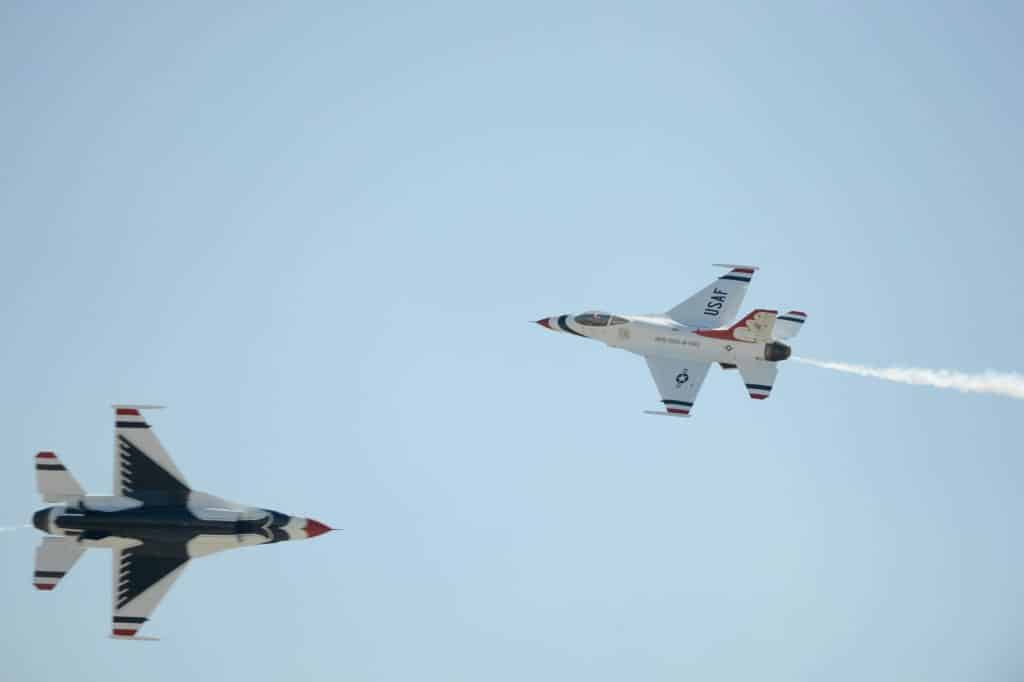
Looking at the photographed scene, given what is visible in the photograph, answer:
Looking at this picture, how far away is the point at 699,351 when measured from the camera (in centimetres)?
9806

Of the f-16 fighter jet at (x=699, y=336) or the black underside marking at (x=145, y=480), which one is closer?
the black underside marking at (x=145, y=480)

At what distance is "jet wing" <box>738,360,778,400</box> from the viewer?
3814 inches

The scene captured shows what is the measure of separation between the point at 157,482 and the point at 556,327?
25.1 metres

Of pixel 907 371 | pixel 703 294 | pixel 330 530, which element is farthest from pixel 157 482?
pixel 907 371

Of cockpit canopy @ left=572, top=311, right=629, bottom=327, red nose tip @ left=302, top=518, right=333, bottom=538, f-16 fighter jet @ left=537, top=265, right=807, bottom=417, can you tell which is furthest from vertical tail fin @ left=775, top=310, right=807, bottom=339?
red nose tip @ left=302, top=518, right=333, bottom=538

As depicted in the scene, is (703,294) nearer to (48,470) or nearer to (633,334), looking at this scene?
(633,334)

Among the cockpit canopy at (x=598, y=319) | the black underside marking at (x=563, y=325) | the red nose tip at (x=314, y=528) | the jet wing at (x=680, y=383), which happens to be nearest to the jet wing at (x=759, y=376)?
the jet wing at (x=680, y=383)

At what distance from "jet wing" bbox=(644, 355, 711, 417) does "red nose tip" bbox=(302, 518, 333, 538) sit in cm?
1964

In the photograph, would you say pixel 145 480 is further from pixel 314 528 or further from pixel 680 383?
pixel 680 383

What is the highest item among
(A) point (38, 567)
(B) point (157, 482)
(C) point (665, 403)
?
(C) point (665, 403)

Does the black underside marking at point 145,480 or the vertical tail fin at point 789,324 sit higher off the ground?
the vertical tail fin at point 789,324

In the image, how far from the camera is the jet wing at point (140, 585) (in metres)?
91.3

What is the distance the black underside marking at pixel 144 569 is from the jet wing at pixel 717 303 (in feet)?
98.9

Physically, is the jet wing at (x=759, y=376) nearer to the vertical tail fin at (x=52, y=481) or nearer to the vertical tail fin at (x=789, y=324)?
the vertical tail fin at (x=789, y=324)
